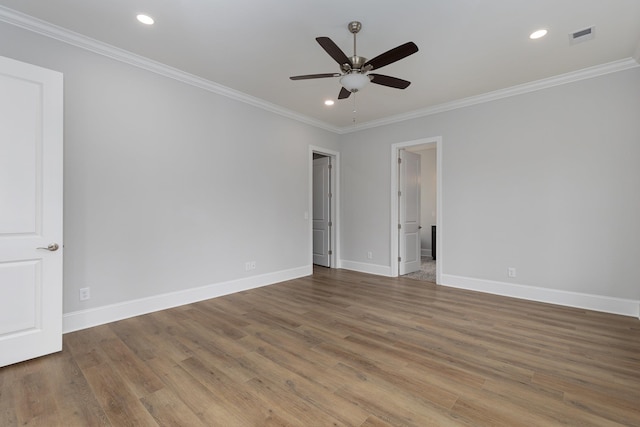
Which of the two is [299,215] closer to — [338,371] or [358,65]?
[358,65]

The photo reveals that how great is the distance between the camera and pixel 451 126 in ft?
15.6

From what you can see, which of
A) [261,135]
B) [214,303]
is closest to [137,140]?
[261,135]

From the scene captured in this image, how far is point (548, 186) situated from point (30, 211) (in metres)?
5.68

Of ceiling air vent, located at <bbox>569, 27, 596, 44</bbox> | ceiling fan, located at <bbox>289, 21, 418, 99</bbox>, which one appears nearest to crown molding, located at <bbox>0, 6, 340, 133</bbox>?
ceiling fan, located at <bbox>289, 21, 418, 99</bbox>

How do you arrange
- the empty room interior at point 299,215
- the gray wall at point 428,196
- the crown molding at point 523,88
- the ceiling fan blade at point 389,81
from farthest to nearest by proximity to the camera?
the gray wall at point 428,196, the crown molding at point 523,88, the ceiling fan blade at point 389,81, the empty room interior at point 299,215

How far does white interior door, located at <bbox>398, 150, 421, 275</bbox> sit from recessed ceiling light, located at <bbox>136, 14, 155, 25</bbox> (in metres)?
4.19

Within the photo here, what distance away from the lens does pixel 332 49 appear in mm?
2338

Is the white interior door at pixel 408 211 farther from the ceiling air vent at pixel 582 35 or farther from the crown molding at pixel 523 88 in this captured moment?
the ceiling air vent at pixel 582 35

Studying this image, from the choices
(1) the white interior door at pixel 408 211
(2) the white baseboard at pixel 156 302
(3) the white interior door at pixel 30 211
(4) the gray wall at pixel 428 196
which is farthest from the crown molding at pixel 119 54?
(4) the gray wall at pixel 428 196

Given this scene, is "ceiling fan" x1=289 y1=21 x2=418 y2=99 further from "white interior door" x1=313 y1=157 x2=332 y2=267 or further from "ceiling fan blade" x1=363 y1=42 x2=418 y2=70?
"white interior door" x1=313 y1=157 x2=332 y2=267

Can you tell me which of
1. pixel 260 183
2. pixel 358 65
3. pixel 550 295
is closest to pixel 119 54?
pixel 260 183

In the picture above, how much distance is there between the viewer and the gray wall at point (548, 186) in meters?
3.46

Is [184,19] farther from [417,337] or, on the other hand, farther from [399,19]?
[417,337]

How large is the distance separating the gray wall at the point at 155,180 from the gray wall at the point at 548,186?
9.43ft
